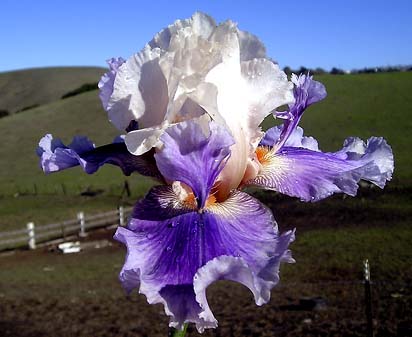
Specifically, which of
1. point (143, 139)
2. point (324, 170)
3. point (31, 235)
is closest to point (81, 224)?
point (31, 235)

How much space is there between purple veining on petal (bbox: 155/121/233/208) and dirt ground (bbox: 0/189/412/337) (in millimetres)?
7331

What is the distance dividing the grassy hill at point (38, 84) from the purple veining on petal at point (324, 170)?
74052 millimetres

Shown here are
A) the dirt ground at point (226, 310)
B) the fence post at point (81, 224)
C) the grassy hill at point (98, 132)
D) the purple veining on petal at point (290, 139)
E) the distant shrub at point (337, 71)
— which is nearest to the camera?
the purple veining on petal at point (290, 139)

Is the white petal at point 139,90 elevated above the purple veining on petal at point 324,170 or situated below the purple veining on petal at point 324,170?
above

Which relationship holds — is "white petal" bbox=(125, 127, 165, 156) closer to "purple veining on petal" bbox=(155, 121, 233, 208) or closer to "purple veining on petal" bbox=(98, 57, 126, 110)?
"purple veining on petal" bbox=(155, 121, 233, 208)

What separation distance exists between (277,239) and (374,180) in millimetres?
425

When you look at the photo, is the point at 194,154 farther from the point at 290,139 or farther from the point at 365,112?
the point at 365,112

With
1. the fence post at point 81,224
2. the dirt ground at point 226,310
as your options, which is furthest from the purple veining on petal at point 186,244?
the fence post at point 81,224

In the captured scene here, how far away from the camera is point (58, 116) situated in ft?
161

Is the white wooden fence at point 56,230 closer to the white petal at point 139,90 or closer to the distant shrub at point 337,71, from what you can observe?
the white petal at point 139,90

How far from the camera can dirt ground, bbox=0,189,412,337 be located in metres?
8.61

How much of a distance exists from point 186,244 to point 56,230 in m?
18.7

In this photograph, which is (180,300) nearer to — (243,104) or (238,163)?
(238,163)

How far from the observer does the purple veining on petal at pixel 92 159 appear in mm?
1397
